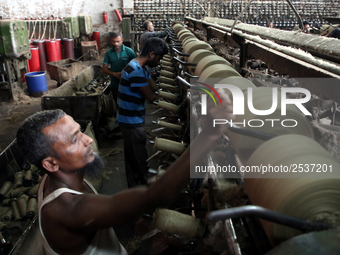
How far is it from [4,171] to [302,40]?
349cm

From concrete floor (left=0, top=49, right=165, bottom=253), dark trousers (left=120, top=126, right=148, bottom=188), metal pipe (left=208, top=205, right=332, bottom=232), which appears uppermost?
metal pipe (left=208, top=205, right=332, bottom=232)

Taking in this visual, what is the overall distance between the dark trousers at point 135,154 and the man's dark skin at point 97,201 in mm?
1812

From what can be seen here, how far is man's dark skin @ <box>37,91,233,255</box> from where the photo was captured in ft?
3.51

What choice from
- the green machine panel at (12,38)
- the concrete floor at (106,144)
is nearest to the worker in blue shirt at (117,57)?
the concrete floor at (106,144)

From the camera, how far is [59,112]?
138 centimetres

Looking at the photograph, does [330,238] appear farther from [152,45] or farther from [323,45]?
[152,45]

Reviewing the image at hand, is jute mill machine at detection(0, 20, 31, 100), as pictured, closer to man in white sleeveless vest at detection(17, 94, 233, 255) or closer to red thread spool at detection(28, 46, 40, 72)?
red thread spool at detection(28, 46, 40, 72)

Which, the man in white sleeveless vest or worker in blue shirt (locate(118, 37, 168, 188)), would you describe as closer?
the man in white sleeveless vest

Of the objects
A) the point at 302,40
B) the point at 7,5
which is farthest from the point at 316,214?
the point at 7,5

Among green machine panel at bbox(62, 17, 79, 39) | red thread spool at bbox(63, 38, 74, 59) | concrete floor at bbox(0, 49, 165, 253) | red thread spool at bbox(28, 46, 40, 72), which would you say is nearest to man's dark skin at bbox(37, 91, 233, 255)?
concrete floor at bbox(0, 49, 165, 253)

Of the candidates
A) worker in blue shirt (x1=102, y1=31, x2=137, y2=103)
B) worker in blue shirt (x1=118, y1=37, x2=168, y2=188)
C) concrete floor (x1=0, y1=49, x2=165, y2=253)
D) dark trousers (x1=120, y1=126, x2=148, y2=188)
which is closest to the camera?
worker in blue shirt (x1=118, y1=37, x2=168, y2=188)

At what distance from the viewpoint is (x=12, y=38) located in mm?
6219

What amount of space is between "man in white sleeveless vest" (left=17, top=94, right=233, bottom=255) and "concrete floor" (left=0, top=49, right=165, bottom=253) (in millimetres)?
1074

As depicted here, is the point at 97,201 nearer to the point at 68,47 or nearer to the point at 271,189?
the point at 271,189
